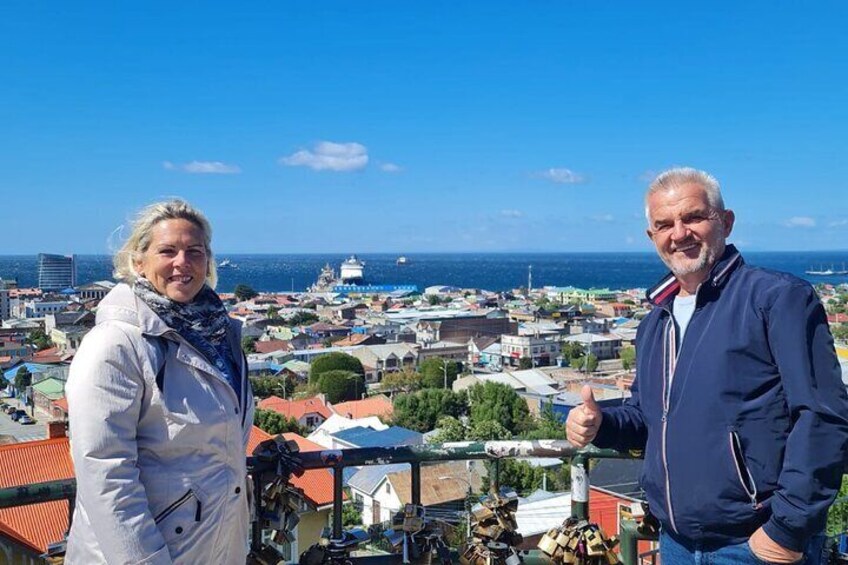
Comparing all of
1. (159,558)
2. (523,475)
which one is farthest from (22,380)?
(159,558)

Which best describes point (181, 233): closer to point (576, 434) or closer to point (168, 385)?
point (168, 385)

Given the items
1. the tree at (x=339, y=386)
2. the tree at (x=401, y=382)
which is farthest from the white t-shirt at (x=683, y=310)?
the tree at (x=401, y=382)

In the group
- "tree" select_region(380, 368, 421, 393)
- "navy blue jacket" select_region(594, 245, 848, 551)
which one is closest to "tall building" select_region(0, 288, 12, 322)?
"tree" select_region(380, 368, 421, 393)

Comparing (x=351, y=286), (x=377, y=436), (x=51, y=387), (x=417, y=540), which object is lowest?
(x=51, y=387)

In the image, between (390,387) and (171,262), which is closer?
(171,262)

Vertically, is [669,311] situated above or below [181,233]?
below

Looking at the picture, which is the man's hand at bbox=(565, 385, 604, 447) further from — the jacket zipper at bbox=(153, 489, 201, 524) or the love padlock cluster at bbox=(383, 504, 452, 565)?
the jacket zipper at bbox=(153, 489, 201, 524)

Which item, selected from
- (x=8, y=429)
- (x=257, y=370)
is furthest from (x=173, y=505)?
(x=257, y=370)

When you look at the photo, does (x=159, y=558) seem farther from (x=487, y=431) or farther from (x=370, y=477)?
(x=487, y=431)
